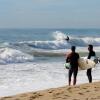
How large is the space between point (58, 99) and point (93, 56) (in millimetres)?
3802

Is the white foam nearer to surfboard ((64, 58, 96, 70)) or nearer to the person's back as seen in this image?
surfboard ((64, 58, 96, 70))

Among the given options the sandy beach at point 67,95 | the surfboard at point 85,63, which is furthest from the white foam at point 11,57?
the sandy beach at point 67,95

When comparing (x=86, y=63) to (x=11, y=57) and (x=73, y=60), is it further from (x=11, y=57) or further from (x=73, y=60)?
(x=11, y=57)

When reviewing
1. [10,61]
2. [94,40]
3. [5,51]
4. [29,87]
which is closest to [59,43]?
[94,40]

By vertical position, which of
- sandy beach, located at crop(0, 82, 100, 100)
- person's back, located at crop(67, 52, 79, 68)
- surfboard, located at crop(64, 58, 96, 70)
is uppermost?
person's back, located at crop(67, 52, 79, 68)

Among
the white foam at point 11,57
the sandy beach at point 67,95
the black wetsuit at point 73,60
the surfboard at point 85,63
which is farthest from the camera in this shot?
the white foam at point 11,57

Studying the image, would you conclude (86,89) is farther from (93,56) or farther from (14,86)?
(14,86)

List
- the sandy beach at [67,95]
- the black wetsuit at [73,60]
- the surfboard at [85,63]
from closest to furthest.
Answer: the sandy beach at [67,95] → the black wetsuit at [73,60] → the surfboard at [85,63]

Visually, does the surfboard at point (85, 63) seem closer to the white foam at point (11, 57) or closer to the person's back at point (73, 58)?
the person's back at point (73, 58)

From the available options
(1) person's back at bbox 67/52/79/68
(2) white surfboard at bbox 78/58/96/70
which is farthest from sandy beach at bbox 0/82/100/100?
(2) white surfboard at bbox 78/58/96/70

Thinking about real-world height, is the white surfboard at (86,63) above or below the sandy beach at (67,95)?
above

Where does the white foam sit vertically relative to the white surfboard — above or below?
below

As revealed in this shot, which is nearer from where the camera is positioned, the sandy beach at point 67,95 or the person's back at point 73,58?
the sandy beach at point 67,95

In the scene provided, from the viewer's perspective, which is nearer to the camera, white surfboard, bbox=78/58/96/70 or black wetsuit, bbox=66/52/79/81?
black wetsuit, bbox=66/52/79/81
